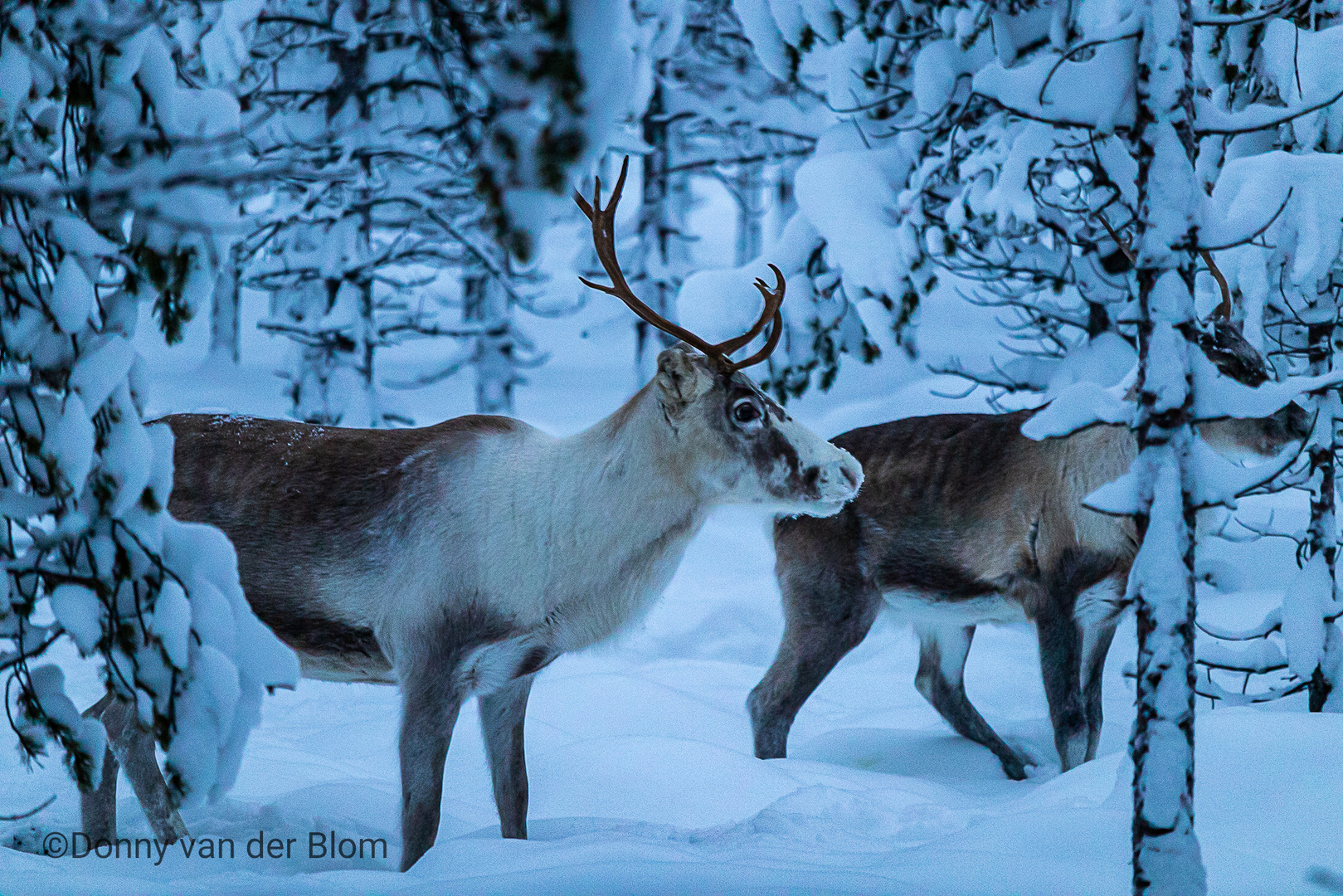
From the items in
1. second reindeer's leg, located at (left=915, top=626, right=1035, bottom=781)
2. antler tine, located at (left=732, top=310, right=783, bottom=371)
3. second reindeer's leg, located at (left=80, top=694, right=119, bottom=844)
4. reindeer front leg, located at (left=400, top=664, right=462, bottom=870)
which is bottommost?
second reindeer's leg, located at (left=915, top=626, right=1035, bottom=781)

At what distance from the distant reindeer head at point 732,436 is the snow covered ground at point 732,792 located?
0.35m

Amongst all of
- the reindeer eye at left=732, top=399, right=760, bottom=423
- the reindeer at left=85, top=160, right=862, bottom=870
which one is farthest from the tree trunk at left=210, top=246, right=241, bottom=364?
the reindeer eye at left=732, top=399, right=760, bottom=423

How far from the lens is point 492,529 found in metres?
4.01

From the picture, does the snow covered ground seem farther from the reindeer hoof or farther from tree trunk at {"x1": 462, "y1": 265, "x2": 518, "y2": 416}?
tree trunk at {"x1": 462, "y1": 265, "x2": 518, "y2": 416}

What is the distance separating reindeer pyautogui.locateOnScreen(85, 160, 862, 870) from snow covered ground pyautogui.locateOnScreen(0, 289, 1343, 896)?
273mm

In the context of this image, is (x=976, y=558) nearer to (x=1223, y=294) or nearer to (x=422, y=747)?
(x=1223, y=294)

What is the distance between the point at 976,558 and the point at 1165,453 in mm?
2814

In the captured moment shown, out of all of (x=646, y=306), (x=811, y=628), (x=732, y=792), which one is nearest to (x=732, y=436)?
(x=646, y=306)

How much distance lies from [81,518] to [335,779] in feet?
9.40

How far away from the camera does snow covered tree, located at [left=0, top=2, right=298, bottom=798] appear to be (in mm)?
2355

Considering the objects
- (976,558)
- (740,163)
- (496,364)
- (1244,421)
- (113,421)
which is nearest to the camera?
(113,421)

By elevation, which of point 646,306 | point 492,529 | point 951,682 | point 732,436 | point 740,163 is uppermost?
point 740,163

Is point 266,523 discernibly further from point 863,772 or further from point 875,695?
point 875,695

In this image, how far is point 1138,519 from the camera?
110 inches
